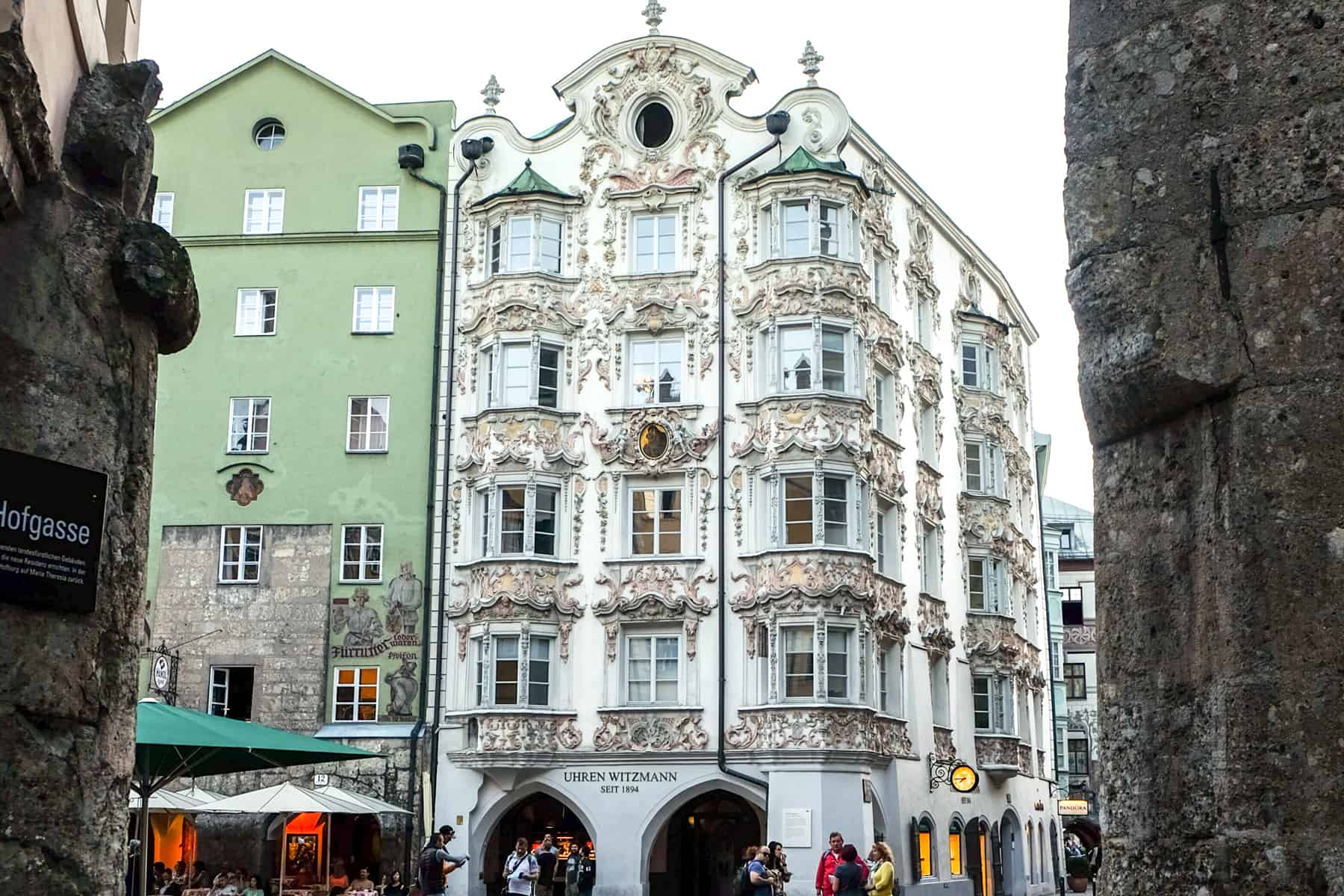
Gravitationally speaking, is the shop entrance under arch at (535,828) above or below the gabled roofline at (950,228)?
below

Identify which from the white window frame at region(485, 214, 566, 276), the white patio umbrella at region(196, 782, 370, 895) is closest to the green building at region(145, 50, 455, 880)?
the white window frame at region(485, 214, 566, 276)

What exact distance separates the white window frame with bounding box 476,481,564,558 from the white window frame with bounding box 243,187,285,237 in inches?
355

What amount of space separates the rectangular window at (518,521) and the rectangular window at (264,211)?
9.20 meters

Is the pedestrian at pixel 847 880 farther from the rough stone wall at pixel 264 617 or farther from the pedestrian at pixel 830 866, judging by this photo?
the rough stone wall at pixel 264 617

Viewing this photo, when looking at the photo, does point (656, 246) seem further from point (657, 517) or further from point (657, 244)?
point (657, 517)

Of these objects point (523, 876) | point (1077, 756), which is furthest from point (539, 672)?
point (1077, 756)

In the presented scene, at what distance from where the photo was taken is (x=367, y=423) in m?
38.1

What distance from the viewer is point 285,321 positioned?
3878 centimetres

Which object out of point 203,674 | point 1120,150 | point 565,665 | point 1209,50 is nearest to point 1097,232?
point 1120,150

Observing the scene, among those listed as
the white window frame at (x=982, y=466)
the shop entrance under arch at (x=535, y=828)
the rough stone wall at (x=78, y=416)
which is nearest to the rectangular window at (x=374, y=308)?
the shop entrance under arch at (x=535, y=828)

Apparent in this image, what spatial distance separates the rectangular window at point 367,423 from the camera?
3791cm

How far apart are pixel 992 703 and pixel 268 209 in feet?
72.5

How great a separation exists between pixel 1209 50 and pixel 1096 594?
161 centimetres

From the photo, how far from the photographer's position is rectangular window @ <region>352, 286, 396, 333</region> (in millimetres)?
38500
